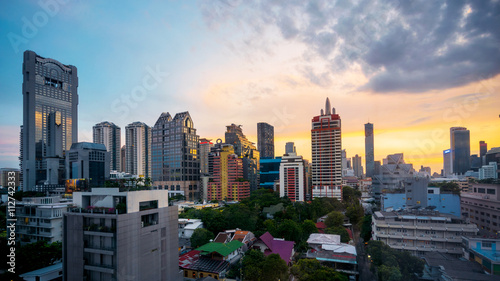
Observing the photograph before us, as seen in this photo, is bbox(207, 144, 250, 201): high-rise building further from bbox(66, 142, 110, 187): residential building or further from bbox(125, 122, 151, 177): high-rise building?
bbox(125, 122, 151, 177): high-rise building

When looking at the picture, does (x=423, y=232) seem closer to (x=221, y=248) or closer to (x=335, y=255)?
(x=335, y=255)

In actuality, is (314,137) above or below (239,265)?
above

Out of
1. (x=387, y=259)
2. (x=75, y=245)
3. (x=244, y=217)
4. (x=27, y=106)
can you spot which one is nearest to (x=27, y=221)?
(x=75, y=245)

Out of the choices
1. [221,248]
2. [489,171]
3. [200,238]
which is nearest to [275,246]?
[221,248]

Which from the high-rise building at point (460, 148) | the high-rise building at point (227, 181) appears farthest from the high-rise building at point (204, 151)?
the high-rise building at point (460, 148)

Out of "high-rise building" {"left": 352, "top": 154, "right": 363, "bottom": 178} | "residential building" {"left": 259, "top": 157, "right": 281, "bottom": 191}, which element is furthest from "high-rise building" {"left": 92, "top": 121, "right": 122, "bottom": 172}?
"high-rise building" {"left": 352, "top": 154, "right": 363, "bottom": 178}

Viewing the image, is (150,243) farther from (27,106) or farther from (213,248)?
(27,106)

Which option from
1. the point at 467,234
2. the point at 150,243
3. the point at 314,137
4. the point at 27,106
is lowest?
the point at 467,234
